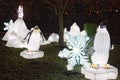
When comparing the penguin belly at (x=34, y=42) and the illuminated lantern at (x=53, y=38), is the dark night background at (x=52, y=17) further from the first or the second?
the penguin belly at (x=34, y=42)

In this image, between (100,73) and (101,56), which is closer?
(100,73)

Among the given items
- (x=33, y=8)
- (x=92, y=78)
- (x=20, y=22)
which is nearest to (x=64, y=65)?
(x=92, y=78)

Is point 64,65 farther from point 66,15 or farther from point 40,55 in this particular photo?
point 66,15

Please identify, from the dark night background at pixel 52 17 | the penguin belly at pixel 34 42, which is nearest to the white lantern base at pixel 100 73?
the penguin belly at pixel 34 42

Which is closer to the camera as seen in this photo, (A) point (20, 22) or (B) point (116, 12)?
(A) point (20, 22)

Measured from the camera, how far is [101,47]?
28.9 ft

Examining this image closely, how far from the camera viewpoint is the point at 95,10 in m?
18.6

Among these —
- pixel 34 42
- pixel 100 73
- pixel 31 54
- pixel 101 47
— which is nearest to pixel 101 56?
pixel 101 47

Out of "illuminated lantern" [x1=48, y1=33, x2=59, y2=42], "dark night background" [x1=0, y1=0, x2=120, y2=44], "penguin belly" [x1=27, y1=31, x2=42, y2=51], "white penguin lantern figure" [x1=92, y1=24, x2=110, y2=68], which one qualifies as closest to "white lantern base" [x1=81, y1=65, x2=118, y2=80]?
"white penguin lantern figure" [x1=92, y1=24, x2=110, y2=68]

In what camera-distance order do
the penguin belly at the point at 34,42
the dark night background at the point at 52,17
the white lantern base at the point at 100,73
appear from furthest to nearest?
the dark night background at the point at 52,17 < the penguin belly at the point at 34,42 < the white lantern base at the point at 100,73

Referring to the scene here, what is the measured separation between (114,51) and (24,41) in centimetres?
331

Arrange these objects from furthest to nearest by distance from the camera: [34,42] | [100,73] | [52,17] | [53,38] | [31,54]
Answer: [52,17] → [53,38] → [34,42] → [31,54] → [100,73]

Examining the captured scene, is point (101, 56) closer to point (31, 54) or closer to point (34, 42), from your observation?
point (31, 54)

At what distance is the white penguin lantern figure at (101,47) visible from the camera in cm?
878
